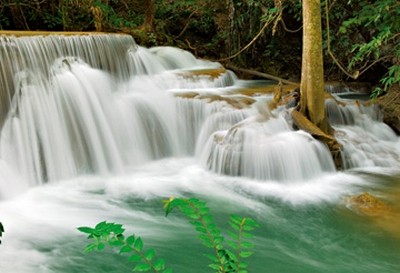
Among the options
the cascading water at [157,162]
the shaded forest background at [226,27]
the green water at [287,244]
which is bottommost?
the green water at [287,244]

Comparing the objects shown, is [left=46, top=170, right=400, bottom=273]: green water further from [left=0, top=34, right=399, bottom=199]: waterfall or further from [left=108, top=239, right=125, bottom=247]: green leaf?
[left=108, top=239, right=125, bottom=247]: green leaf

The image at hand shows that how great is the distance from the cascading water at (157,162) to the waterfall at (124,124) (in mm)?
21

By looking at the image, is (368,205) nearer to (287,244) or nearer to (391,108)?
(287,244)

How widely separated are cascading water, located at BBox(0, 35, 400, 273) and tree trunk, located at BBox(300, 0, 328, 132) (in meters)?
0.52

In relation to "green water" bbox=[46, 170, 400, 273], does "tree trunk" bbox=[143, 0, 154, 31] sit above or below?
above

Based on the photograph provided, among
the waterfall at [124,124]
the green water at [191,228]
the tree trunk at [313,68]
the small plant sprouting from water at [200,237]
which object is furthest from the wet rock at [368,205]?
the small plant sprouting from water at [200,237]

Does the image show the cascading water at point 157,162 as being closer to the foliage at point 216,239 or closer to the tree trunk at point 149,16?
the foliage at point 216,239

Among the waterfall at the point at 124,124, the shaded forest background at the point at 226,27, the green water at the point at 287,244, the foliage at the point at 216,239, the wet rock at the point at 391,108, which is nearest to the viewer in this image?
the foliage at the point at 216,239

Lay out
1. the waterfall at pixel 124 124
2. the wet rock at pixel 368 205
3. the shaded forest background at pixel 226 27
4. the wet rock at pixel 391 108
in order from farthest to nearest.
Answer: the shaded forest background at pixel 226 27 < the wet rock at pixel 391 108 < the waterfall at pixel 124 124 < the wet rock at pixel 368 205

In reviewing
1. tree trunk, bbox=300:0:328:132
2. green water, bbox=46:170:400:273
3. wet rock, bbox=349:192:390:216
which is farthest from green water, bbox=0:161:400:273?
tree trunk, bbox=300:0:328:132

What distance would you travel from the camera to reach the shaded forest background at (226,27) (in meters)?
10.4

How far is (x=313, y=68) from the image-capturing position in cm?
707

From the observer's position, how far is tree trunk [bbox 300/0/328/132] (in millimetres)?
6949

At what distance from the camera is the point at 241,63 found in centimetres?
1227
